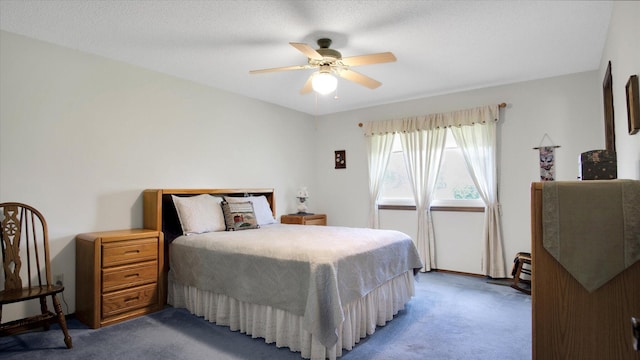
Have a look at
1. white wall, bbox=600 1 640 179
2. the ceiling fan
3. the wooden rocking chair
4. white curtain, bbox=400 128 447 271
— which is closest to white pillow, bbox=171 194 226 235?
the wooden rocking chair

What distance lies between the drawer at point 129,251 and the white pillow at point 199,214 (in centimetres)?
33

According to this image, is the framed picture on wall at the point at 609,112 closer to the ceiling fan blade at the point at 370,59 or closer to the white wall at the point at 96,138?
the ceiling fan blade at the point at 370,59

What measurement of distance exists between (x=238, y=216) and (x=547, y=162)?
362cm

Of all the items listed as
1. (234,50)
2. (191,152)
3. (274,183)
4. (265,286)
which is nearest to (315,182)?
(274,183)

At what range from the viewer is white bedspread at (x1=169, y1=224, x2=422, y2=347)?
2.19 meters

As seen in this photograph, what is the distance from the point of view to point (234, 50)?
10.3 ft

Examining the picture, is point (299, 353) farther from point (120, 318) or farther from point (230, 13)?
point (230, 13)

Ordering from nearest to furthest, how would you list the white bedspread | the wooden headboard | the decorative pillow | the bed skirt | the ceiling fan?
the white bedspread → the bed skirt → the ceiling fan → the wooden headboard → the decorative pillow

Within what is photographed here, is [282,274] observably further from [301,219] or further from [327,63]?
[301,219]

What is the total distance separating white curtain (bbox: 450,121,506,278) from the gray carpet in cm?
93

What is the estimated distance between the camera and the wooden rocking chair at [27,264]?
2.49 metres

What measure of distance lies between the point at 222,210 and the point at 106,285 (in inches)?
49.9

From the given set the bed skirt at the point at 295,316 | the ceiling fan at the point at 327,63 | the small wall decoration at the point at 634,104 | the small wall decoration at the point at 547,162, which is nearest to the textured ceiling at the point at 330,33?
the ceiling fan at the point at 327,63

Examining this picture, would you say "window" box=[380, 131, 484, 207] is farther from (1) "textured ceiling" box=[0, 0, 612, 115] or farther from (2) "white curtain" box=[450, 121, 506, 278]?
(1) "textured ceiling" box=[0, 0, 612, 115]
